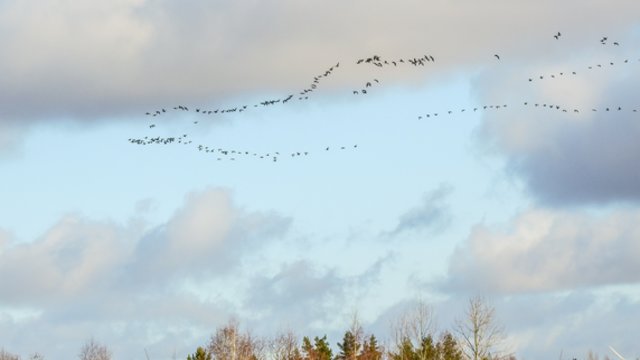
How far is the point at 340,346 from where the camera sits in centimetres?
17025

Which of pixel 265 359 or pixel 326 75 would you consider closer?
pixel 326 75

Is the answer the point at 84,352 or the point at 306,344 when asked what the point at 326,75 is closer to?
the point at 306,344

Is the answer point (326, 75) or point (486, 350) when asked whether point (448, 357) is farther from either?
point (326, 75)

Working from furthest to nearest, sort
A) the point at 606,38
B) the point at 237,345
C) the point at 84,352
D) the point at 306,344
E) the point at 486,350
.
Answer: the point at 84,352, the point at 306,344, the point at 237,345, the point at 486,350, the point at 606,38

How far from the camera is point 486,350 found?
9175cm

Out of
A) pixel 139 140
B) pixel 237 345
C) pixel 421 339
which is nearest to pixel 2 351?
pixel 237 345

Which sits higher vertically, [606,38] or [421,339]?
[606,38]

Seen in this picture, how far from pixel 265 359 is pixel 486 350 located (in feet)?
178

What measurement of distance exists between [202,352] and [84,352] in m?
46.4

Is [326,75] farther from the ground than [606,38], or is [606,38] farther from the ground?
[606,38]

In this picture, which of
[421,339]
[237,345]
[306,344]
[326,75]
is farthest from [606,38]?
[306,344]

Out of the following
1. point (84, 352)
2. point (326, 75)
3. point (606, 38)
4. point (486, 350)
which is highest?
point (84, 352)

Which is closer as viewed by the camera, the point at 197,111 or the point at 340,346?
the point at 197,111

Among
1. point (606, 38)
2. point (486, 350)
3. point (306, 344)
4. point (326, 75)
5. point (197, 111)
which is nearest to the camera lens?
point (197, 111)
